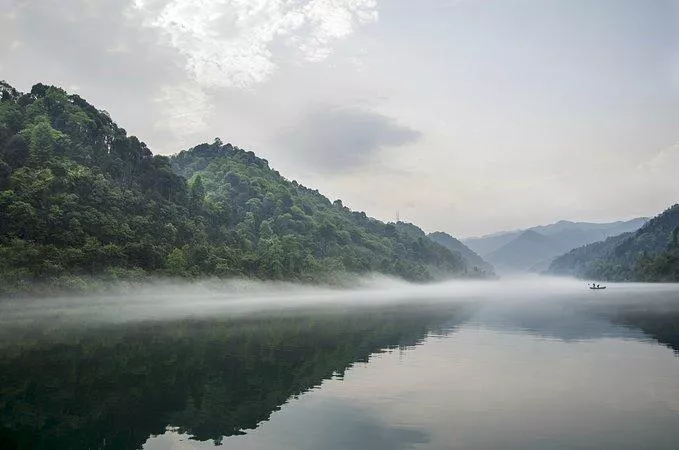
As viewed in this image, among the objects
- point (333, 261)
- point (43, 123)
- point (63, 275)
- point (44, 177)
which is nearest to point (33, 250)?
point (63, 275)

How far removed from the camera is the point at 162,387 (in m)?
24.6

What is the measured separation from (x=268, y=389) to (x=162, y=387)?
16.3 ft

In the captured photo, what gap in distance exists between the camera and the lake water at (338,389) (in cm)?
1728

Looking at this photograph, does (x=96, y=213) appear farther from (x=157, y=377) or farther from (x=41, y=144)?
(x=157, y=377)

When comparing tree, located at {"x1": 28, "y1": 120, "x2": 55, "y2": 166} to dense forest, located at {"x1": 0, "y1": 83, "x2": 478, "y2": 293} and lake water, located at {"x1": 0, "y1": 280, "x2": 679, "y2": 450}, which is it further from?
lake water, located at {"x1": 0, "y1": 280, "x2": 679, "y2": 450}

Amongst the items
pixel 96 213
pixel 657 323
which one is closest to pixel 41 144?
pixel 96 213

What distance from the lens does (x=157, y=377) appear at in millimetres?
26984

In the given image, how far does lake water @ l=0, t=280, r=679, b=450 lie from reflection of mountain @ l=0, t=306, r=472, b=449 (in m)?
0.10

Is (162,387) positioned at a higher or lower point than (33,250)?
lower

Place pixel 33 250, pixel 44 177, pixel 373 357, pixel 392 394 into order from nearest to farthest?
1. pixel 392 394
2. pixel 373 357
3. pixel 33 250
4. pixel 44 177

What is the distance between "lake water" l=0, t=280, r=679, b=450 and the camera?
17281 millimetres

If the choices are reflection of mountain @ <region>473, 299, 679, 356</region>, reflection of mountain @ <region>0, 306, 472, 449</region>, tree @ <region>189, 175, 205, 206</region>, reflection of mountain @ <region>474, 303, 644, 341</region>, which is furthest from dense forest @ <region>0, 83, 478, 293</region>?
reflection of mountain @ <region>474, 303, 644, 341</region>

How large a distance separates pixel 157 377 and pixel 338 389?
956cm

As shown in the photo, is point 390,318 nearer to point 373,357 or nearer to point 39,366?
point 373,357
